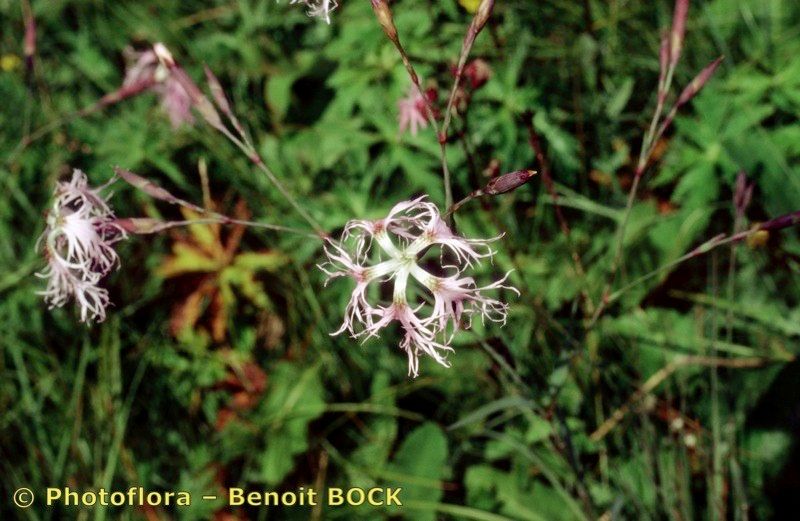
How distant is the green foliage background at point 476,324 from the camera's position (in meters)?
1.76

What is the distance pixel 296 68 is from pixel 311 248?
799 millimetres

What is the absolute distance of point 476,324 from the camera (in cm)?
167

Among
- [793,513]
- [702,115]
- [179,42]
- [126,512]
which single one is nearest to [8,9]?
[179,42]

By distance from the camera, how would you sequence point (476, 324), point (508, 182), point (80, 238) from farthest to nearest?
point (476, 324) → point (80, 238) → point (508, 182)

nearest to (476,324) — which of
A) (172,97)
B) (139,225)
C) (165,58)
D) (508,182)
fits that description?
(508,182)

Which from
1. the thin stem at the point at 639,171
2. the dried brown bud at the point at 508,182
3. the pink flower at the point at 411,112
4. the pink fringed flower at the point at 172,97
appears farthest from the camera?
the pink fringed flower at the point at 172,97

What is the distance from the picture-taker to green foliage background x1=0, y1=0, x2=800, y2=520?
176cm

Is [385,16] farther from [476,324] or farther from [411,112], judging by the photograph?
[476,324]

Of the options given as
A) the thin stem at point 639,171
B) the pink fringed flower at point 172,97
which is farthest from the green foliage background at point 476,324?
the thin stem at point 639,171

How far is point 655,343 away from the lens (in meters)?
1.84

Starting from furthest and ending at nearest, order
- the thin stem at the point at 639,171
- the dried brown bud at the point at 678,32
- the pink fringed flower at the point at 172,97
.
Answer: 1. the pink fringed flower at the point at 172,97
2. the dried brown bud at the point at 678,32
3. the thin stem at the point at 639,171

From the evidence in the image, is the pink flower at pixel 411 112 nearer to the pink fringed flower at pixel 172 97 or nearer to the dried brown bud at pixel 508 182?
the dried brown bud at pixel 508 182

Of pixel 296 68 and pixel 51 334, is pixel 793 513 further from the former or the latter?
pixel 51 334

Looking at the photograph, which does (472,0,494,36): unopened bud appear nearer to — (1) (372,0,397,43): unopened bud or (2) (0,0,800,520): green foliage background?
(1) (372,0,397,43): unopened bud
